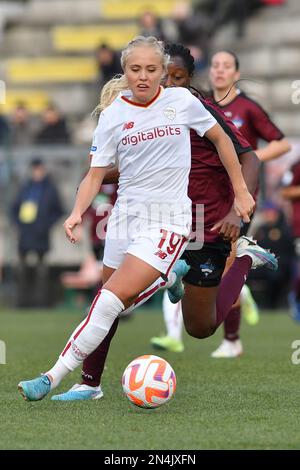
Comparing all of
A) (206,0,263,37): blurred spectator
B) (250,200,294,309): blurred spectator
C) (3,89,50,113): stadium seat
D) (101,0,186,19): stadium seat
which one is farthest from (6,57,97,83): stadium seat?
(250,200,294,309): blurred spectator

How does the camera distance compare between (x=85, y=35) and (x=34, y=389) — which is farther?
(x=85, y=35)

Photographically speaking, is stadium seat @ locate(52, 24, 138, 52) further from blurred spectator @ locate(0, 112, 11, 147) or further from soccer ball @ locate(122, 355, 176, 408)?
soccer ball @ locate(122, 355, 176, 408)

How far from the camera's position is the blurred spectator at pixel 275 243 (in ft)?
56.0

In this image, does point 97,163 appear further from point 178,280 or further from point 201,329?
point 201,329

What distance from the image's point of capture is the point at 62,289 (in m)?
18.1

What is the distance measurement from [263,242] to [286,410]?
33.9 ft

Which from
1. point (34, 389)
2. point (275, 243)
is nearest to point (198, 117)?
point (34, 389)

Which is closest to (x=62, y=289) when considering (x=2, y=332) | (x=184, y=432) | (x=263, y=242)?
(x=263, y=242)

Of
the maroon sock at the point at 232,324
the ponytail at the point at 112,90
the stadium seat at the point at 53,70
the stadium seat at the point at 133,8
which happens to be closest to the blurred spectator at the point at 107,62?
the stadium seat at the point at 53,70

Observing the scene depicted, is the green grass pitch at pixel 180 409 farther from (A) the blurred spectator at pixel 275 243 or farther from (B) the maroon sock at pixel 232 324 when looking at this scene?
(A) the blurred spectator at pixel 275 243

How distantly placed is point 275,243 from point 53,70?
7.22 meters

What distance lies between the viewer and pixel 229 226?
6938 millimetres

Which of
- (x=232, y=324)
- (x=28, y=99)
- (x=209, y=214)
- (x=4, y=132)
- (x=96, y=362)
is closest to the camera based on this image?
(x=96, y=362)
